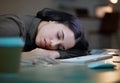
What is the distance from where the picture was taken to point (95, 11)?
20.1 ft

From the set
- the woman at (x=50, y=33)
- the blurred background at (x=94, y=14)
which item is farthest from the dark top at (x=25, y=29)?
the blurred background at (x=94, y=14)

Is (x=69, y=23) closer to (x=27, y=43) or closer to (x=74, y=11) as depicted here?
(x=27, y=43)

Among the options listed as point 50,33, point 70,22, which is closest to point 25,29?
point 50,33

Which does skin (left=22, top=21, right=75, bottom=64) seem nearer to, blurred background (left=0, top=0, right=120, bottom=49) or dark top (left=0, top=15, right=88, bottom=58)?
dark top (left=0, top=15, right=88, bottom=58)

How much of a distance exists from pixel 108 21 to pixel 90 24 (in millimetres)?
354

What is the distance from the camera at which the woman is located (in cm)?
155

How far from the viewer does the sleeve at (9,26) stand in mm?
1470

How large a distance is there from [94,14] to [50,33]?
15.0 feet

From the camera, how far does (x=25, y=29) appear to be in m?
1.67

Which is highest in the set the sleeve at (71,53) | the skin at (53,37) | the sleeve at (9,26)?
the sleeve at (9,26)

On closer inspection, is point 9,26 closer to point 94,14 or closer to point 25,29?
point 25,29

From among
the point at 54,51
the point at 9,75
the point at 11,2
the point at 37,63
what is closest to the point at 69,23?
the point at 54,51

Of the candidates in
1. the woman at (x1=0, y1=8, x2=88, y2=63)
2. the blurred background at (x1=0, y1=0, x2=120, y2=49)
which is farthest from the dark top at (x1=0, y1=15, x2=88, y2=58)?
the blurred background at (x1=0, y1=0, x2=120, y2=49)

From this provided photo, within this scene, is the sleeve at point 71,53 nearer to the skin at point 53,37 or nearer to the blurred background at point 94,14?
the skin at point 53,37
